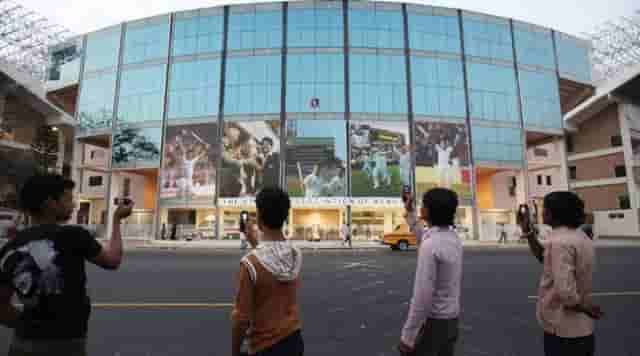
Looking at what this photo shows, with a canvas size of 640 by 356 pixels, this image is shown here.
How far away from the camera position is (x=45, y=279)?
197cm

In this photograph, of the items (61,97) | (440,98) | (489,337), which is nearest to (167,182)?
→ (61,97)

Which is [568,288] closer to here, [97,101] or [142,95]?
[142,95]

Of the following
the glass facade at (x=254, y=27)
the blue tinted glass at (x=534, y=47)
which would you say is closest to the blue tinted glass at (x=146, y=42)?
the glass facade at (x=254, y=27)

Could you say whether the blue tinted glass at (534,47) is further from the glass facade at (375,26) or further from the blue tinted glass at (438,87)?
the glass facade at (375,26)

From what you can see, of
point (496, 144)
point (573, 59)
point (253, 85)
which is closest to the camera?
point (253, 85)

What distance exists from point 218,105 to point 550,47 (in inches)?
1709

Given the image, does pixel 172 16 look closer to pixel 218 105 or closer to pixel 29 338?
pixel 218 105

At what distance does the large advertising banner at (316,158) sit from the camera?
35938 millimetres

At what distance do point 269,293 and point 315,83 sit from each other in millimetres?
37883

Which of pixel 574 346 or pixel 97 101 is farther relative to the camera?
pixel 97 101

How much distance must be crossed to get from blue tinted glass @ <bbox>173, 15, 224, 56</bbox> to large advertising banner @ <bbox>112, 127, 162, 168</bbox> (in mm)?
10497

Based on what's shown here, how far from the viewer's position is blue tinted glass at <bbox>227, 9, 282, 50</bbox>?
3944 cm

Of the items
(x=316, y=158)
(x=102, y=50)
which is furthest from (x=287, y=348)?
(x=102, y=50)

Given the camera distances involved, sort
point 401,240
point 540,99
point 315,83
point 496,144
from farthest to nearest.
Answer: point 540,99, point 496,144, point 315,83, point 401,240
